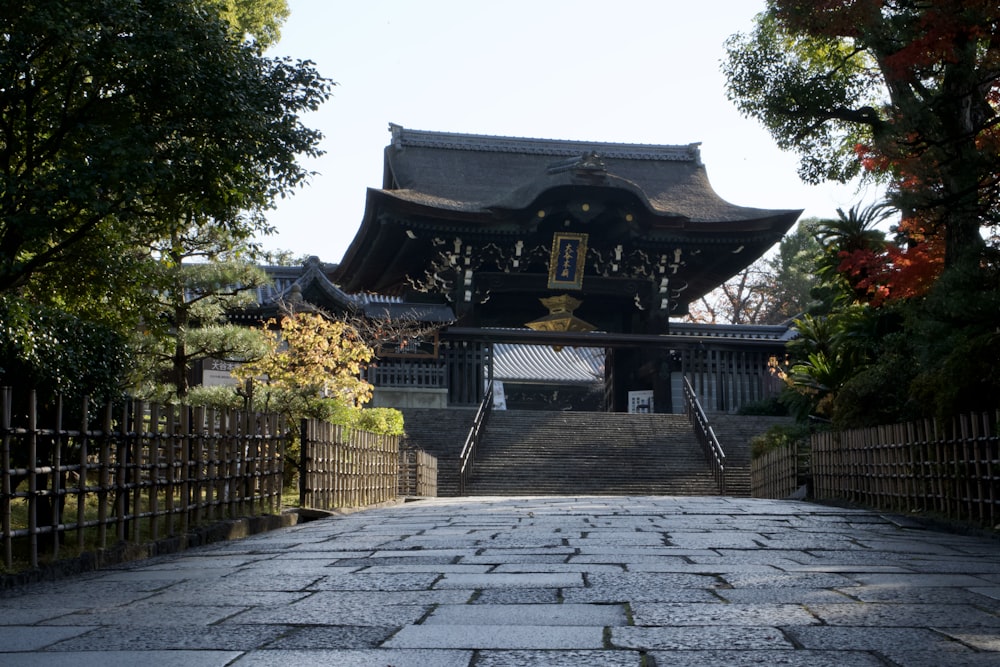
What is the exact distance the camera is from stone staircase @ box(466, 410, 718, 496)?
20.8 metres

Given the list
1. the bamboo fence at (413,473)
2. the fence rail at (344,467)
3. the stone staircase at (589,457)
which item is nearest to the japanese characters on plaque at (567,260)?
the stone staircase at (589,457)

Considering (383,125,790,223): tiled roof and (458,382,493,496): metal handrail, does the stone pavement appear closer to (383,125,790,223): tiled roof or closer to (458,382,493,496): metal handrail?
(458,382,493,496): metal handrail

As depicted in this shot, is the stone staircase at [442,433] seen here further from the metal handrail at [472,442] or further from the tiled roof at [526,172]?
the tiled roof at [526,172]

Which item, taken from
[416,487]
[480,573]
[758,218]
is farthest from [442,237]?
[480,573]

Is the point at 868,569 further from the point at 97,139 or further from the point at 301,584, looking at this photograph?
the point at 97,139

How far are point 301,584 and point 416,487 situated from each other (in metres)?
12.9

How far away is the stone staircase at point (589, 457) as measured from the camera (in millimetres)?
20797

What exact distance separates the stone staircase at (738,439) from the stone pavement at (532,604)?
12.6m

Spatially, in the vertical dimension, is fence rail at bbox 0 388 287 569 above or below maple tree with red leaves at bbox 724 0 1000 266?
below

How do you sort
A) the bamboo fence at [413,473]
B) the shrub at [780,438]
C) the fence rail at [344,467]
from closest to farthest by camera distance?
the fence rail at [344,467], the shrub at [780,438], the bamboo fence at [413,473]

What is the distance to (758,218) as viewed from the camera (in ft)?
89.8

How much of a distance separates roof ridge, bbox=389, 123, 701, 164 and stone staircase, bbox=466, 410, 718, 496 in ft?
38.5

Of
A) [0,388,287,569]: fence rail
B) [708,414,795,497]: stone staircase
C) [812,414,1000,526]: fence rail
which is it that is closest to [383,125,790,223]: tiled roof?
[708,414,795,497]: stone staircase

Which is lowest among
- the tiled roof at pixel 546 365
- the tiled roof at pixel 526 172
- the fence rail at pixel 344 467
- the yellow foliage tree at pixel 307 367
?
the fence rail at pixel 344 467
